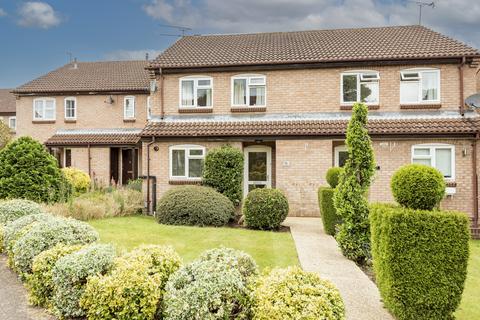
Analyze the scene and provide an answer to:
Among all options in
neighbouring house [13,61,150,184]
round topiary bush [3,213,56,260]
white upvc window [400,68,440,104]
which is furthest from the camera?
neighbouring house [13,61,150,184]

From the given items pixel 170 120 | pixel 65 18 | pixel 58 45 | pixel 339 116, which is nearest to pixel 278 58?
pixel 339 116

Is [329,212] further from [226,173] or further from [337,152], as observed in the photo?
[337,152]

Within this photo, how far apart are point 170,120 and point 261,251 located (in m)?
9.07

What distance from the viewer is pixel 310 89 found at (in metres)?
15.2

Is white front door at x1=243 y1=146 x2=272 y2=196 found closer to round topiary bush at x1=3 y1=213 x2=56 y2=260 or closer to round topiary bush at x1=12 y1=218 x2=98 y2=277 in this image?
round topiary bush at x1=3 y1=213 x2=56 y2=260

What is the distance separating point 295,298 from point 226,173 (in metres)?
10.3

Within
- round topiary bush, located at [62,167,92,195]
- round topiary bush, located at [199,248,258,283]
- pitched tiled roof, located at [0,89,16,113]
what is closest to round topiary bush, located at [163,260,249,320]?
round topiary bush, located at [199,248,258,283]

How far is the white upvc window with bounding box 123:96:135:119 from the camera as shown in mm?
23953

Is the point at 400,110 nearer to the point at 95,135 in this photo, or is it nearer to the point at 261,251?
the point at 261,251

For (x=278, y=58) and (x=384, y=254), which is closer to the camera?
(x=384, y=254)

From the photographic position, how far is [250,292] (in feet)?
14.0

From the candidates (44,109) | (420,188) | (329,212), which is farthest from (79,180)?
(420,188)

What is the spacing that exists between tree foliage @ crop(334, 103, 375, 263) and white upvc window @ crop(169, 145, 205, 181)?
8.16 metres

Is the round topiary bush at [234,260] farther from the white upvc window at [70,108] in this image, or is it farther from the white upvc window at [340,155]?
the white upvc window at [70,108]
